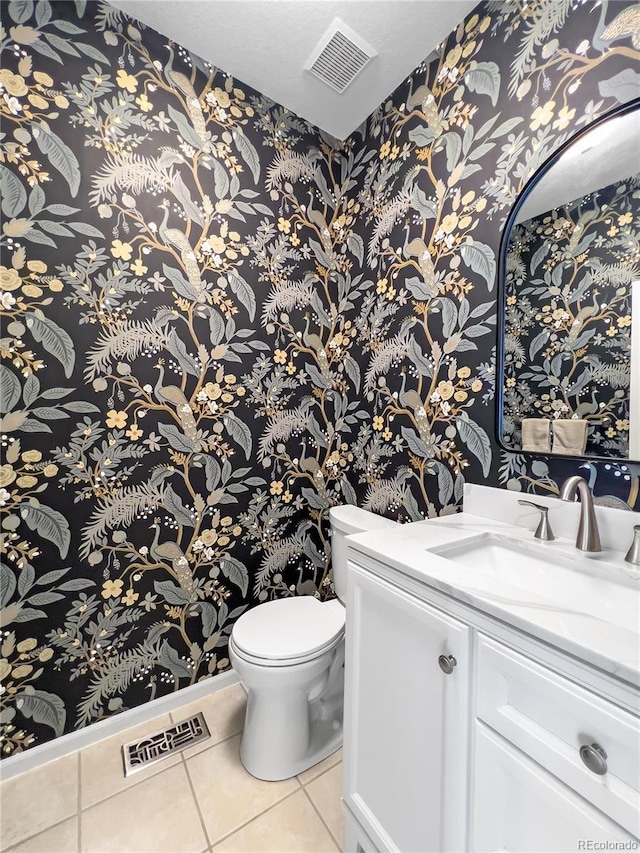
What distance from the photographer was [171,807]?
1075 mm

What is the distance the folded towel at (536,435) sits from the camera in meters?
1.06

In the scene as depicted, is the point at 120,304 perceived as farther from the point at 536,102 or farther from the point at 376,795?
the point at 376,795

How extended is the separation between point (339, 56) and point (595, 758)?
2.13 metres

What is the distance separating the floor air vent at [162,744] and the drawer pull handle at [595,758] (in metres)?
1.33

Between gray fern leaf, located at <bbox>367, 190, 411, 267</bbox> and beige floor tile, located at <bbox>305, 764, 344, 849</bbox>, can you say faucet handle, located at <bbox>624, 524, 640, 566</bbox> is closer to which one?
beige floor tile, located at <bbox>305, 764, 344, 849</bbox>

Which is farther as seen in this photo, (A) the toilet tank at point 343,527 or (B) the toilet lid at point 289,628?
(A) the toilet tank at point 343,527

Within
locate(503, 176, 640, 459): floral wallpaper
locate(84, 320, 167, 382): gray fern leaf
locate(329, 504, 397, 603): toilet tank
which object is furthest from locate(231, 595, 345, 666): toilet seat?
locate(84, 320, 167, 382): gray fern leaf

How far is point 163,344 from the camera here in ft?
4.51

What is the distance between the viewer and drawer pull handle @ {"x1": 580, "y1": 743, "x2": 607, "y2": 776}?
1.65ft

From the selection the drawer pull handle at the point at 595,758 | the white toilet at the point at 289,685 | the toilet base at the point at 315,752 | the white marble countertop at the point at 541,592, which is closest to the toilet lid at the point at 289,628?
the white toilet at the point at 289,685

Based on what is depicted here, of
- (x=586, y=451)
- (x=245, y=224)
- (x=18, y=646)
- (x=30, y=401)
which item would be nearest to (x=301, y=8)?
(x=245, y=224)

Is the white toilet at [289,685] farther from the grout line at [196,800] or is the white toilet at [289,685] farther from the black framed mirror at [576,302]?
the black framed mirror at [576,302]

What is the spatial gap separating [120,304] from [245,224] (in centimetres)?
65

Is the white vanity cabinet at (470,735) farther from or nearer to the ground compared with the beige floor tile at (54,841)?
farther from the ground
